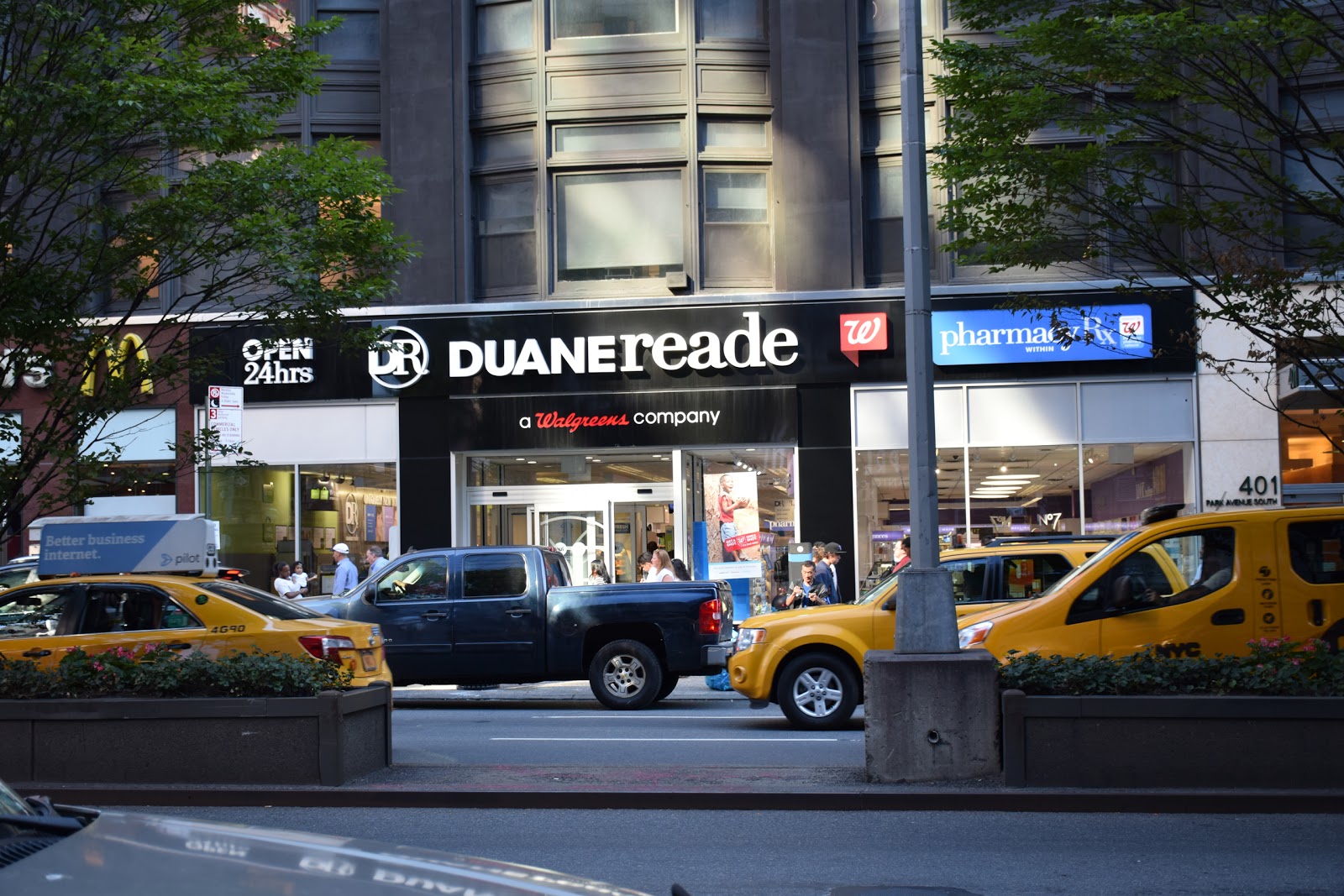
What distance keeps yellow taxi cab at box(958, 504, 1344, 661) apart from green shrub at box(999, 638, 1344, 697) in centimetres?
119

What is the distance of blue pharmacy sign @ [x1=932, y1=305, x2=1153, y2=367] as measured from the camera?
76.1 ft

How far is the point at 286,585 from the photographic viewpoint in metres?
23.7

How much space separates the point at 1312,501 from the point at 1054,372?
4.79 meters

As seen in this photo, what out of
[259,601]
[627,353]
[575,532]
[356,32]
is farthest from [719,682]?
[356,32]

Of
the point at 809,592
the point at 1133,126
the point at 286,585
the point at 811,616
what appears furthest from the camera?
the point at 286,585

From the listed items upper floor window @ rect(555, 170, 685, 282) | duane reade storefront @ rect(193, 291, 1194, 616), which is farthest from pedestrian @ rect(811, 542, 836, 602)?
upper floor window @ rect(555, 170, 685, 282)

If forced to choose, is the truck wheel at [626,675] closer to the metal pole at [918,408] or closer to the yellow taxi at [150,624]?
the yellow taxi at [150,624]

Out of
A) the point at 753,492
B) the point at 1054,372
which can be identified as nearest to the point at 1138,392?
the point at 1054,372

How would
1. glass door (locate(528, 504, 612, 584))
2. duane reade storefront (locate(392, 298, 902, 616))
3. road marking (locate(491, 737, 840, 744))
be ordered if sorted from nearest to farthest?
road marking (locate(491, 737, 840, 744)) → duane reade storefront (locate(392, 298, 902, 616)) → glass door (locate(528, 504, 612, 584))

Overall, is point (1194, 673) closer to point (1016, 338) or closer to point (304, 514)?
point (1016, 338)

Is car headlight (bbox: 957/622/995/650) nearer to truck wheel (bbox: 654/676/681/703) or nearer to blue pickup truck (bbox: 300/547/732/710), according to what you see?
blue pickup truck (bbox: 300/547/732/710)

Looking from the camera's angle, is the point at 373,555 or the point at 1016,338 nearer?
the point at 1016,338

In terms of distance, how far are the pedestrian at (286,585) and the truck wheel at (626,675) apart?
8.26 meters

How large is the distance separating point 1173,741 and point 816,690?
17.8ft
